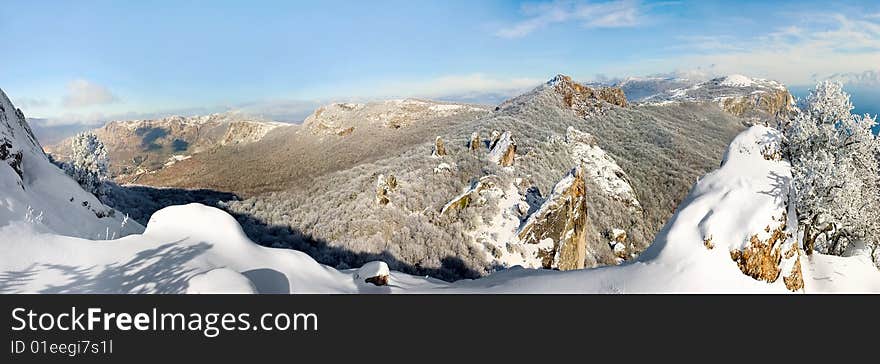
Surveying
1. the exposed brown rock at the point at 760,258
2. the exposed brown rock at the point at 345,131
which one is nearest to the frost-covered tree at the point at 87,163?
the exposed brown rock at the point at 760,258

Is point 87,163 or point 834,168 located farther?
point 87,163

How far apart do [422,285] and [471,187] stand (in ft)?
56.7

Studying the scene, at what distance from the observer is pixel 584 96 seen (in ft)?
228

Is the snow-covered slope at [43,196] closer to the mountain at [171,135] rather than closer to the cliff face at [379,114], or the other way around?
the cliff face at [379,114]

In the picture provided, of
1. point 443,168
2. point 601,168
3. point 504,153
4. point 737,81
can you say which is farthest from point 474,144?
point 737,81

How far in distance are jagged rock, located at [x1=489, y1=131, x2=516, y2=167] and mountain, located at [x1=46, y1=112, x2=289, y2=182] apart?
10302 cm

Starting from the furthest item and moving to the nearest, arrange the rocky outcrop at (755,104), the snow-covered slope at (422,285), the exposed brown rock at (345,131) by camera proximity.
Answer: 1. the rocky outcrop at (755,104)
2. the exposed brown rock at (345,131)
3. the snow-covered slope at (422,285)

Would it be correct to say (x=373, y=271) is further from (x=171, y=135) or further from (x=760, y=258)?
(x=171, y=135)

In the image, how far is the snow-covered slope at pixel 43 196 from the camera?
12.2 metres

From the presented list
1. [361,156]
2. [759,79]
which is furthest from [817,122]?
[759,79]

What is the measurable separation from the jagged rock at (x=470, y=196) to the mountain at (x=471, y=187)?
0.08 metres

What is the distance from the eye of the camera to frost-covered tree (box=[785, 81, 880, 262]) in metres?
11.7

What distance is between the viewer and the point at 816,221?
12.2 metres

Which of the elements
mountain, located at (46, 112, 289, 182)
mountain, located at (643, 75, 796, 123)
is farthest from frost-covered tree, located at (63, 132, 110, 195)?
mountain, located at (643, 75, 796, 123)
